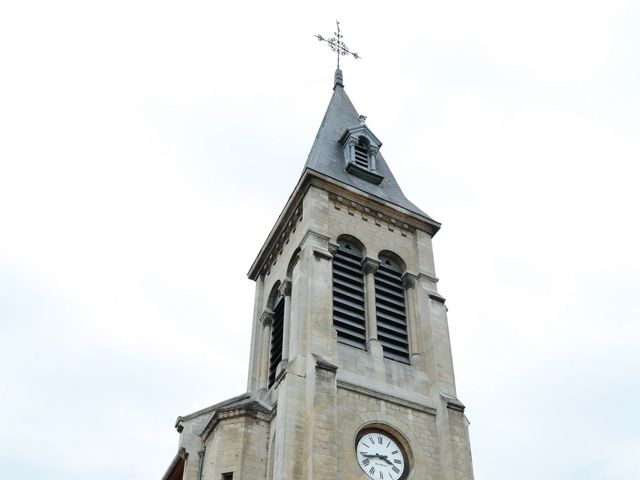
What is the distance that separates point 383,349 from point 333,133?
1077cm

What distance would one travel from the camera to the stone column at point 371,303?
23.8 metres

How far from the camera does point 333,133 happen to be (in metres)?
32.2

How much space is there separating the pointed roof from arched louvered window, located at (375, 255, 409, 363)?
2.67m

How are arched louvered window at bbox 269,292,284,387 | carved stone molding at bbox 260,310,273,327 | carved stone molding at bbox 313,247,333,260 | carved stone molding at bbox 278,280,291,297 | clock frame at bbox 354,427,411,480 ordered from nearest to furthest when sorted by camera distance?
1. clock frame at bbox 354,427,411,480
2. carved stone molding at bbox 313,247,333,260
3. arched louvered window at bbox 269,292,284,387
4. carved stone molding at bbox 278,280,291,297
5. carved stone molding at bbox 260,310,273,327

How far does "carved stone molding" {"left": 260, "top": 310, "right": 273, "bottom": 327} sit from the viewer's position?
1073 inches

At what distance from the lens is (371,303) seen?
980 inches

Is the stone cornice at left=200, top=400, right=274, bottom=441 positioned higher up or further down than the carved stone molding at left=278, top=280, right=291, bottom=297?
further down

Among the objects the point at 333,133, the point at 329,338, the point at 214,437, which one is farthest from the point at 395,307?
the point at 333,133

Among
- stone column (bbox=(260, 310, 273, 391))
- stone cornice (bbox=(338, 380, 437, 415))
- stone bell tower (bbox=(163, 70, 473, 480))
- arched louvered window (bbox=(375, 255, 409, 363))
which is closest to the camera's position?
stone bell tower (bbox=(163, 70, 473, 480))

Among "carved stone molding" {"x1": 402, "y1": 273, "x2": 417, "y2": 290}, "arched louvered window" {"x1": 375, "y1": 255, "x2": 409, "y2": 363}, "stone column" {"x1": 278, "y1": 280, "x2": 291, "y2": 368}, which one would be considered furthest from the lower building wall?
"carved stone molding" {"x1": 402, "y1": 273, "x2": 417, "y2": 290}

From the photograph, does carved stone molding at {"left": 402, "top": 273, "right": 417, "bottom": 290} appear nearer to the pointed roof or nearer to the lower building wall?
the pointed roof

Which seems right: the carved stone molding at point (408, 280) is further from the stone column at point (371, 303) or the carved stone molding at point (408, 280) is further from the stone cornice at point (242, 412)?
the stone cornice at point (242, 412)

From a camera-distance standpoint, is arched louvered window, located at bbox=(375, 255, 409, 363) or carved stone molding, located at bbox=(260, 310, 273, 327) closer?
arched louvered window, located at bbox=(375, 255, 409, 363)

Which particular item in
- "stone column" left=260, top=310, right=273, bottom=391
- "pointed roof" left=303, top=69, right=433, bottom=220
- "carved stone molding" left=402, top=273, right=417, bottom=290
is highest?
"pointed roof" left=303, top=69, right=433, bottom=220
